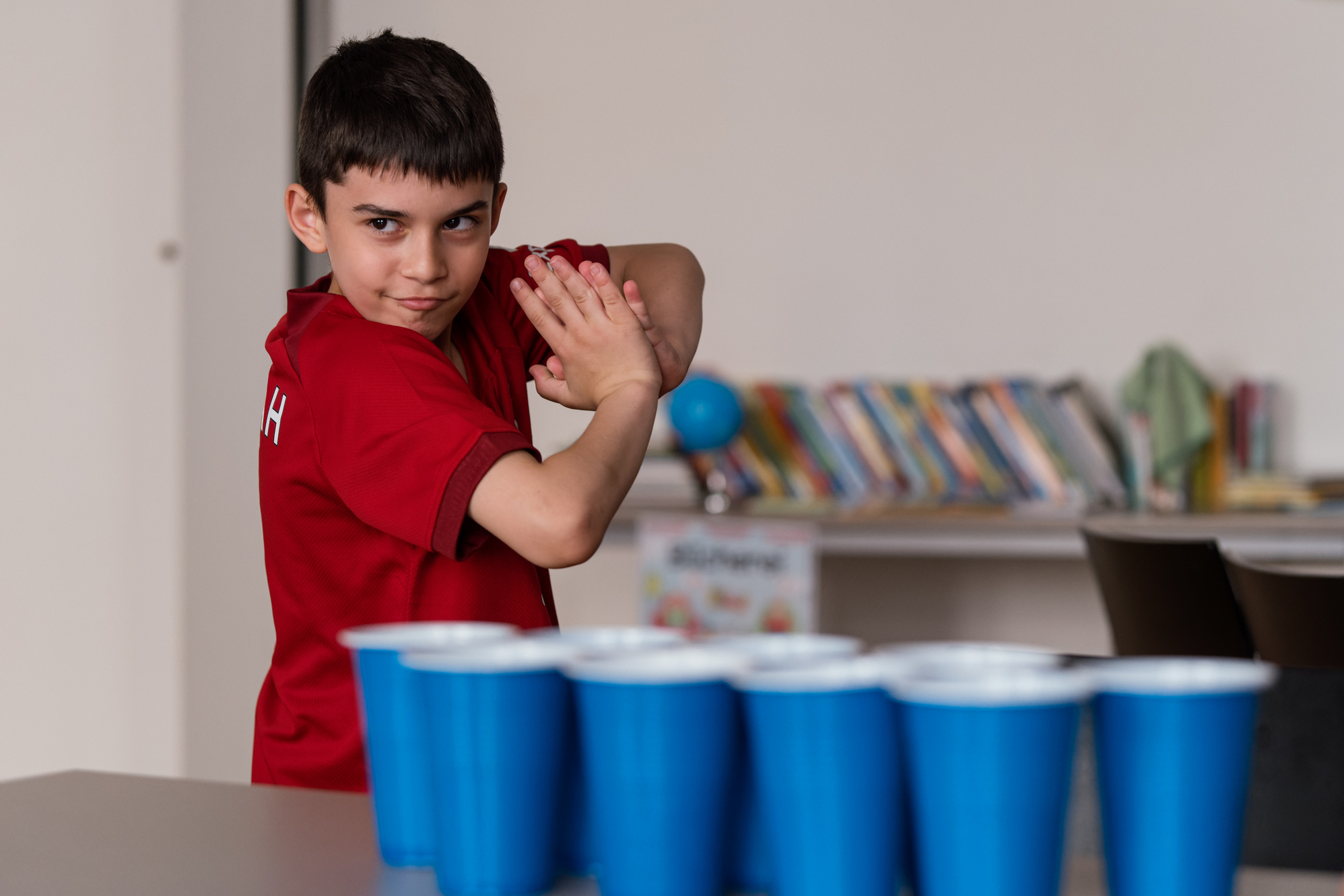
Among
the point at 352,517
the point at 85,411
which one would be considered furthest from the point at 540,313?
the point at 85,411

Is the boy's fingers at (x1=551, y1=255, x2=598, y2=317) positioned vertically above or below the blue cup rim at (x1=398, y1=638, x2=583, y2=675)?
above

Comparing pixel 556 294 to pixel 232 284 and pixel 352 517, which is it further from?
pixel 232 284

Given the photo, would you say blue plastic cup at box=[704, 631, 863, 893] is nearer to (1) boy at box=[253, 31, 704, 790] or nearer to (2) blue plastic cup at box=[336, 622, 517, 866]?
(2) blue plastic cup at box=[336, 622, 517, 866]

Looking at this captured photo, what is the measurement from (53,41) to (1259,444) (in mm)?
3531

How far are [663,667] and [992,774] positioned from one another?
177 mm

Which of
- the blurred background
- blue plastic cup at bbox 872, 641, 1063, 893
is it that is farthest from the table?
the blurred background

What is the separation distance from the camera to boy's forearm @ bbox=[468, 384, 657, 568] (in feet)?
3.11

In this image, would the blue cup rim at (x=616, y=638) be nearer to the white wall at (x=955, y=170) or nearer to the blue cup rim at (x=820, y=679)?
the blue cup rim at (x=820, y=679)

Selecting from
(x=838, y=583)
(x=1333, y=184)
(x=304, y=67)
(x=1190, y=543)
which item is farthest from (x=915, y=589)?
(x=304, y=67)

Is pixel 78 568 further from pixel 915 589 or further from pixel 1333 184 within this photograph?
pixel 1333 184

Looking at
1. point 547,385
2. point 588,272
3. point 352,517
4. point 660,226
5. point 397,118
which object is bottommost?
point 352,517

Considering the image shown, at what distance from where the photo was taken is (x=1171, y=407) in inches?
134

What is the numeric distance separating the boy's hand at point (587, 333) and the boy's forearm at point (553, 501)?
0.13 m

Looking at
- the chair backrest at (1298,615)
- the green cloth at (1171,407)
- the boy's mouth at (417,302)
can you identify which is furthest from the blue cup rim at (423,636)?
the green cloth at (1171,407)
